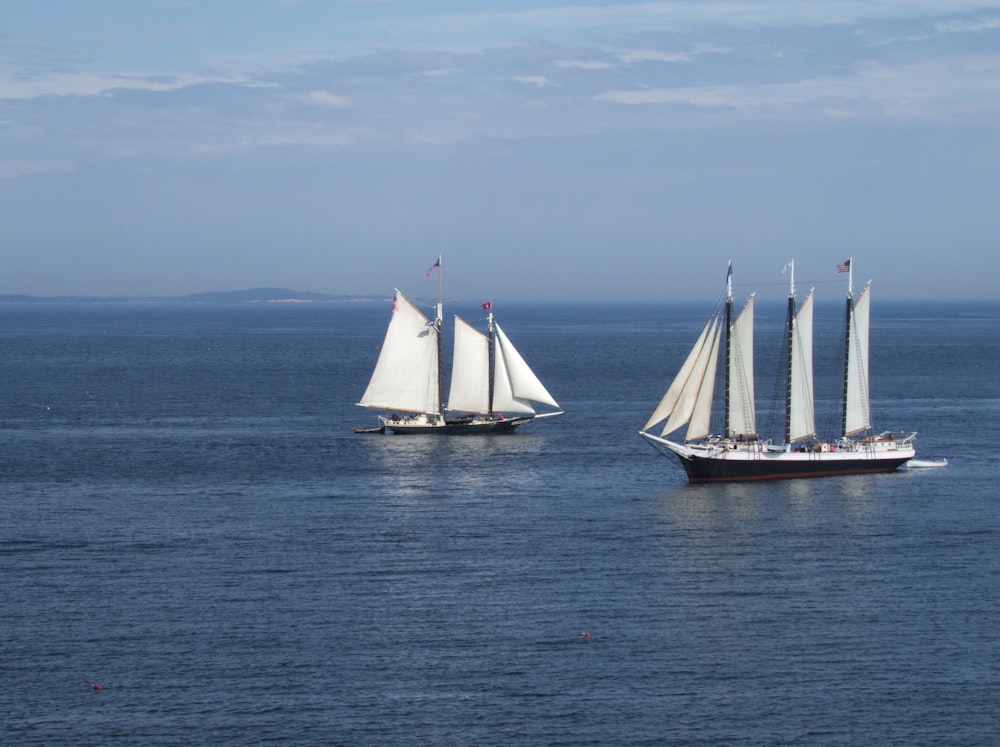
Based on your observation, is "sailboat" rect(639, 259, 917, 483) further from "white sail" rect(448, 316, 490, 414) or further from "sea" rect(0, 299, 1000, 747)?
"white sail" rect(448, 316, 490, 414)

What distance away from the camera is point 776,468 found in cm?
9106

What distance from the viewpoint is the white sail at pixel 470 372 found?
117938 mm

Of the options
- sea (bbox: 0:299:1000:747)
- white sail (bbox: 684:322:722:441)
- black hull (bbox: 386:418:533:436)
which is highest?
white sail (bbox: 684:322:722:441)

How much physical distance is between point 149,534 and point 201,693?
24.6 m

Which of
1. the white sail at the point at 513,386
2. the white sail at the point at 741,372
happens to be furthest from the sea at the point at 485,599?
the white sail at the point at 513,386

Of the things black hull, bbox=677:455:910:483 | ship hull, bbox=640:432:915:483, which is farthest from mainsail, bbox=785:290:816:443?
black hull, bbox=677:455:910:483

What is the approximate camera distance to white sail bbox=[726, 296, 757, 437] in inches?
3676

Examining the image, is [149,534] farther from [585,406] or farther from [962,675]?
[585,406]

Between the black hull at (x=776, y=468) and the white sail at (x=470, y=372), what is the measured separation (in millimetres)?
29809

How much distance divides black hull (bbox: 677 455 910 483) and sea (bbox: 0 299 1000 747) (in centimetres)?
149

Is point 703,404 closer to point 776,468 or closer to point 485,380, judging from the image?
point 776,468

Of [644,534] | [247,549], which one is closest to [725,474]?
[644,534]

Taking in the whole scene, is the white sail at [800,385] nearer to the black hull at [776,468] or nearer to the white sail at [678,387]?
the black hull at [776,468]

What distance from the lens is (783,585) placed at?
63.4 m
